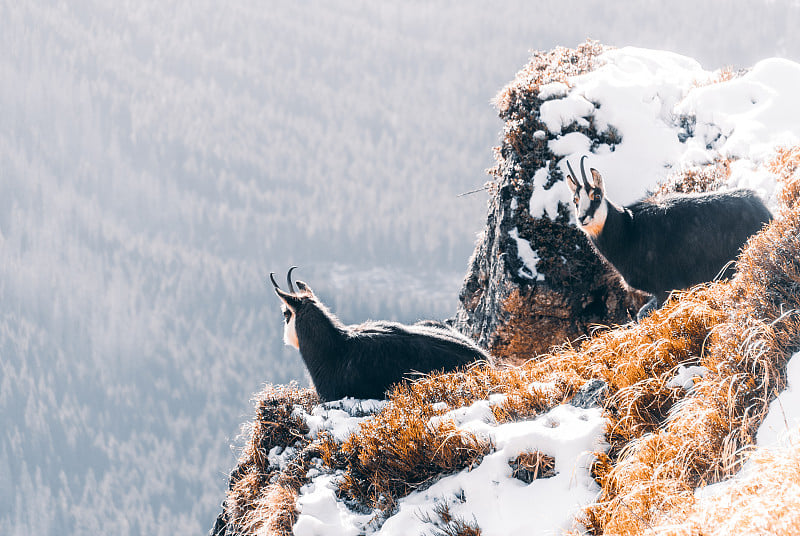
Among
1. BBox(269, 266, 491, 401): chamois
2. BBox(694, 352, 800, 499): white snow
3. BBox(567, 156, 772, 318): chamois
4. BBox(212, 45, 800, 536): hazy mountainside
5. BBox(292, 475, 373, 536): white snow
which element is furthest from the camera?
BBox(269, 266, 491, 401): chamois

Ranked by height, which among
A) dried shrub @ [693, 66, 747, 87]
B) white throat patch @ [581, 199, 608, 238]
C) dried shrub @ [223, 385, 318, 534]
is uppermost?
dried shrub @ [693, 66, 747, 87]

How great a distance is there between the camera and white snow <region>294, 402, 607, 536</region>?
16.5 feet

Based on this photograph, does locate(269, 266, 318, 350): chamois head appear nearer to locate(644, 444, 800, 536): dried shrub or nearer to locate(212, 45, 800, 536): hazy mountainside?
locate(212, 45, 800, 536): hazy mountainside

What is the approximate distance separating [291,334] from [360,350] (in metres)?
1.19

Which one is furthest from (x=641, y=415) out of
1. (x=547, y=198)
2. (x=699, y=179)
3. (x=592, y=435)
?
(x=547, y=198)

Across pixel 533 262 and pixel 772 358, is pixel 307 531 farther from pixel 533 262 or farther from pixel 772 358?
pixel 533 262

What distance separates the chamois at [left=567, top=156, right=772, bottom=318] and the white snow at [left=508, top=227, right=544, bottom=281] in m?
3.04

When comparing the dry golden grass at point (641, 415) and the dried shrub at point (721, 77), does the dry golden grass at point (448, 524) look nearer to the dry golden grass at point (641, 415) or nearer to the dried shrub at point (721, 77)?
the dry golden grass at point (641, 415)

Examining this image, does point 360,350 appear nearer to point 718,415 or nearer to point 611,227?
point 611,227

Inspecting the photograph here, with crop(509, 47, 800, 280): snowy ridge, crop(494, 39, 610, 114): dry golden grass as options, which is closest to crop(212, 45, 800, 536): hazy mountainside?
crop(509, 47, 800, 280): snowy ridge

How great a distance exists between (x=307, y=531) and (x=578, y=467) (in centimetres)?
245

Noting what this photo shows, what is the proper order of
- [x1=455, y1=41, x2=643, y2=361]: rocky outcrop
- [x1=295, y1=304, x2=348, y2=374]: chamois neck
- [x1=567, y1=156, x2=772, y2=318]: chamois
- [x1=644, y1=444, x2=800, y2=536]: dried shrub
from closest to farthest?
[x1=644, y1=444, x2=800, y2=536]: dried shrub
[x1=567, y1=156, x2=772, y2=318]: chamois
[x1=295, y1=304, x2=348, y2=374]: chamois neck
[x1=455, y1=41, x2=643, y2=361]: rocky outcrop

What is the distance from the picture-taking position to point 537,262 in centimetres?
1320

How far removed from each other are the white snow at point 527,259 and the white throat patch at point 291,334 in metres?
5.07
